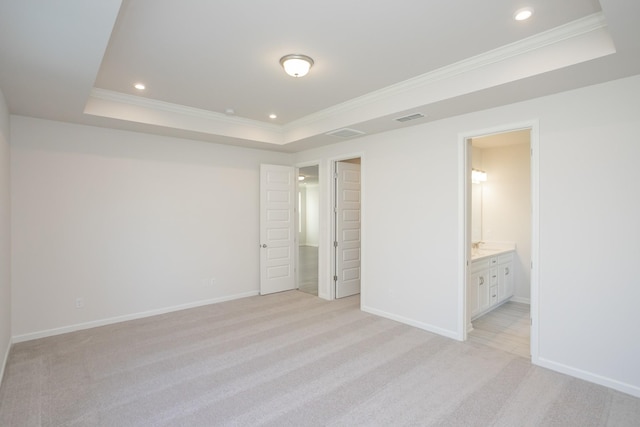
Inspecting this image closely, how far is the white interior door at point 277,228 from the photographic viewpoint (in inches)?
228

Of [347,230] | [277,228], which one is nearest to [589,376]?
[347,230]

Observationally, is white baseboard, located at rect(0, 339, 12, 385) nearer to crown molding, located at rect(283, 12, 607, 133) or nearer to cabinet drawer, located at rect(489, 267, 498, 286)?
crown molding, located at rect(283, 12, 607, 133)

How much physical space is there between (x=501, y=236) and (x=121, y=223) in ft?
19.6

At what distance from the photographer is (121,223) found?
443 centimetres

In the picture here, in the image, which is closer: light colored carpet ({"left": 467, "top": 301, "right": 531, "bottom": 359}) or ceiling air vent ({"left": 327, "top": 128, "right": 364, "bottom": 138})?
light colored carpet ({"left": 467, "top": 301, "right": 531, "bottom": 359})

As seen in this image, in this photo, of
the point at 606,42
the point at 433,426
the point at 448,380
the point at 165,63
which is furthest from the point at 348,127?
the point at 433,426

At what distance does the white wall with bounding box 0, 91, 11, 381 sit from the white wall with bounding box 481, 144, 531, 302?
21.6 ft

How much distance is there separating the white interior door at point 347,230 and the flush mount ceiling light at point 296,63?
8.73ft

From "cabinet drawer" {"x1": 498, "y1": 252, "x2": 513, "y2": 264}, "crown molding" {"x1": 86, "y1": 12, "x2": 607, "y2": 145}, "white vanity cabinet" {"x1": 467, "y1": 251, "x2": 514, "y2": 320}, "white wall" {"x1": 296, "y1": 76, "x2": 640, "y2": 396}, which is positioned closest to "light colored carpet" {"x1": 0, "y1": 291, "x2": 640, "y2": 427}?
"white wall" {"x1": 296, "y1": 76, "x2": 640, "y2": 396}

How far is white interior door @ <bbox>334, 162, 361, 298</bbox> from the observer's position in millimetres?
5609

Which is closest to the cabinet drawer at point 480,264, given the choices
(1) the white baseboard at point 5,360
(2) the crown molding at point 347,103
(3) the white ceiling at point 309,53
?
(3) the white ceiling at point 309,53

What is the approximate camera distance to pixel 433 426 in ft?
7.49

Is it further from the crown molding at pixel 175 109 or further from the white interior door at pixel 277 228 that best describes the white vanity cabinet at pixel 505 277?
the crown molding at pixel 175 109

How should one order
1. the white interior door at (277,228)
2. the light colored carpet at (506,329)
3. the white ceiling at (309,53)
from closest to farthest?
the white ceiling at (309,53) → the light colored carpet at (506,329) → the white interior door at (277,228)
